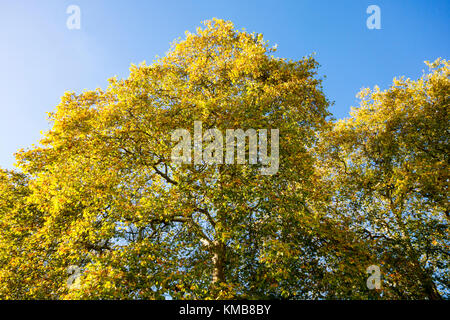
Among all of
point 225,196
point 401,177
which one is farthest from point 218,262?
point 401,177

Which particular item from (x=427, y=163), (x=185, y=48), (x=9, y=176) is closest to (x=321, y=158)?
(x=427, y=163)

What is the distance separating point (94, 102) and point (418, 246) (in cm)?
2578

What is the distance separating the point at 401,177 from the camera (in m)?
16.0

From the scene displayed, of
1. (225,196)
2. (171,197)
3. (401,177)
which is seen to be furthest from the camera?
(401,177)

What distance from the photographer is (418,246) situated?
14.5 metres

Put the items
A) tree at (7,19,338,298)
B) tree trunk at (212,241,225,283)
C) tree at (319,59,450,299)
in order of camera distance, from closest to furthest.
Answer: tree at (7,19,338,298)
tree trunk at (212,241,225,283)
tree at (319,59,450,299)

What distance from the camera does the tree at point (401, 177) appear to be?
13.9 metres

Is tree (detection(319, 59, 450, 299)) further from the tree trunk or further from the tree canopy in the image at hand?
the tree trunk

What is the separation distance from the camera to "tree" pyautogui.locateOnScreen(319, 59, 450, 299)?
13859mm

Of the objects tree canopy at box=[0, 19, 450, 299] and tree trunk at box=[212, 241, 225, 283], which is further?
tree trunk at box=[212, 241, 225, 283]

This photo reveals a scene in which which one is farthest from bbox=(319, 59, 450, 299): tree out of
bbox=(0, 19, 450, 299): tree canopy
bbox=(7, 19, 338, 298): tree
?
bbox=(7, 19, 338, 298): tree

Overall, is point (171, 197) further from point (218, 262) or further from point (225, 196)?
point (218, 262)

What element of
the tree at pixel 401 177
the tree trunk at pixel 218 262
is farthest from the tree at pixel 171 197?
the tree at pixel 401 177

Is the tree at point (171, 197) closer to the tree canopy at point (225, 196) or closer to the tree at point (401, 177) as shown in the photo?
the tree canopy at point (225, 196)
